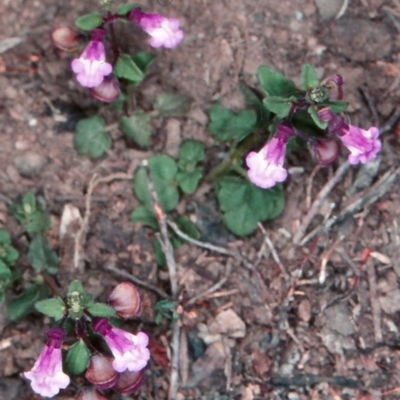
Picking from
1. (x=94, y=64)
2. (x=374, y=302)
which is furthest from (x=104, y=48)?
(x=374, y=302)

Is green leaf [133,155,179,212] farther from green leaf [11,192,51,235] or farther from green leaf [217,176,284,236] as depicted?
green leaf [11,192,51,235]

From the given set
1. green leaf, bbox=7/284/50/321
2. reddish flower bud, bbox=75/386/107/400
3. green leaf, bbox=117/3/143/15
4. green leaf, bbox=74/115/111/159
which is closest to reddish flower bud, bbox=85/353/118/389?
reddish flower bud, bbox=75/386/107/400

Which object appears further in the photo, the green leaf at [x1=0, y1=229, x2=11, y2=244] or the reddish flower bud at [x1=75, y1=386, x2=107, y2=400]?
the green leaf at [x1=0, y1=229, x2=11, y2=244]

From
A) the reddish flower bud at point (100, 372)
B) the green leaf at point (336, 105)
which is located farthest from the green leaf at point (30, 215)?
the green leaf at point (336, 105)

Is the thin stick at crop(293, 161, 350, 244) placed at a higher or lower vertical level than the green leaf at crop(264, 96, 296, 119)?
lower

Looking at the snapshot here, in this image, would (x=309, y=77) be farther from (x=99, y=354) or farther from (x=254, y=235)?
(x=99, y=354)

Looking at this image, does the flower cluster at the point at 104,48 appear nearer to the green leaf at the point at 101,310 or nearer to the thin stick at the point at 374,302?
the green leaf at the point at 101,310
